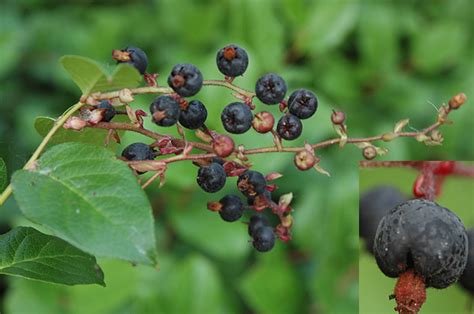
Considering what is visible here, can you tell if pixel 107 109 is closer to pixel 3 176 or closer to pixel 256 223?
pixel 3 176

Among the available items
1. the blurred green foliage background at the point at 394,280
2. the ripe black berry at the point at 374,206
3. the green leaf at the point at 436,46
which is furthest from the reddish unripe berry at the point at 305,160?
the green leaf at the point at 436,46

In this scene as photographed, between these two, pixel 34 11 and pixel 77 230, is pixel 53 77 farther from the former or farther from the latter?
pixel 77 230

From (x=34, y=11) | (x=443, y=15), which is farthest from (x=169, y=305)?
(x=443, y=15)

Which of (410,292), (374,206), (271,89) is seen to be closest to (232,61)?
(271,89)

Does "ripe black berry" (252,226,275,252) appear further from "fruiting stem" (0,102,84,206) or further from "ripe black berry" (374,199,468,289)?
"fruiting stem" (0,102,84,206)

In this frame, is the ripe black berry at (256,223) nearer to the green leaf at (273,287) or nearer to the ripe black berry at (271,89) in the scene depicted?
the ripe black berry at (271,89)
